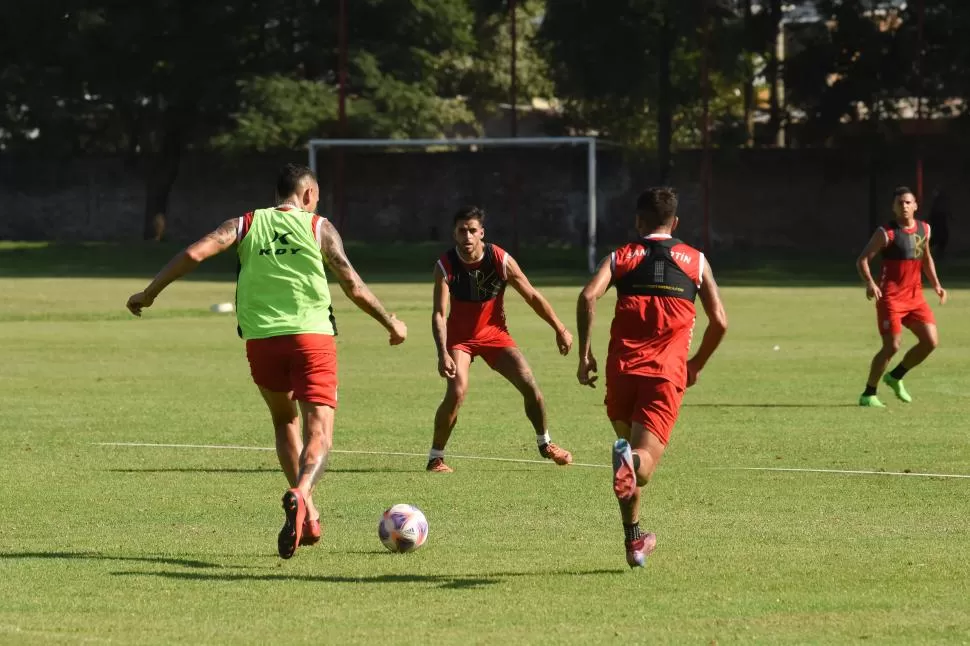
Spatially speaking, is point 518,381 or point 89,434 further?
point 89,434

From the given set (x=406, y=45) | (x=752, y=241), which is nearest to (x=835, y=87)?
(x=752, y=241)

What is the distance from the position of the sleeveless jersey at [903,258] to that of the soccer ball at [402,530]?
31.3ft

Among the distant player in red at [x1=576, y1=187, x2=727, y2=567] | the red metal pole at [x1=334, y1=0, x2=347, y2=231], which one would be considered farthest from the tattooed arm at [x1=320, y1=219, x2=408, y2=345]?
the red metal pole at [x1=334, y1=0, x2=347, y2=231]

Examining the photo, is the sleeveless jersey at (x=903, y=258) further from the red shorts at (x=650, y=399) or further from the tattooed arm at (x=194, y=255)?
the tattooed arm at (x=194, y=255)

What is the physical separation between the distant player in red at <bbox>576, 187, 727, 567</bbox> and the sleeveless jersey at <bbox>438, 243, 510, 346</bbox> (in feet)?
12.9

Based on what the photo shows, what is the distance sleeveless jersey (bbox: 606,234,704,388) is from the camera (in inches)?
349

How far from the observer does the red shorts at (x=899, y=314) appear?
17.4m

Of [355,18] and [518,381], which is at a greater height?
[355,18]

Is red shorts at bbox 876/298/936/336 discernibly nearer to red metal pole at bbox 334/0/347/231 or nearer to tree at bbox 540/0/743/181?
red metal pole at bbox 334/0/347/231

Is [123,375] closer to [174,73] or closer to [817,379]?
[817,379]

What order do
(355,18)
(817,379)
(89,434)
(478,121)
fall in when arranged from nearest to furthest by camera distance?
(89,434)
(817,379)
(355,18)
(478,121)

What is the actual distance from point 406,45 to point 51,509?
1803 inches

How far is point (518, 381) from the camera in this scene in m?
13.1

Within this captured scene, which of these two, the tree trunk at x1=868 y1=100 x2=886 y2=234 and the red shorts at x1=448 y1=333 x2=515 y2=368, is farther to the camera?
the tree trunk at x1=868 y1=100 x2=886 y2=234
